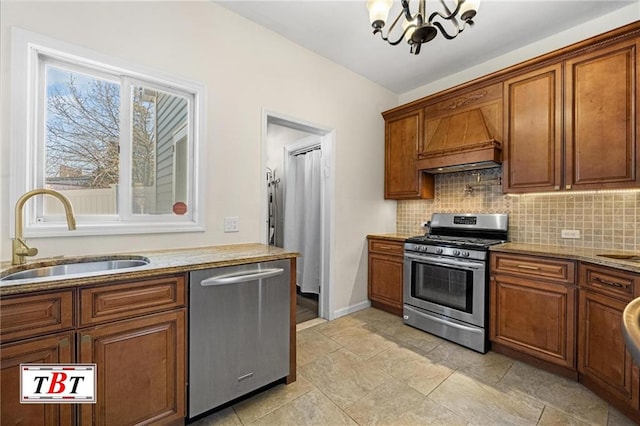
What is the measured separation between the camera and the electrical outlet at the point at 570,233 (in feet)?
8.07


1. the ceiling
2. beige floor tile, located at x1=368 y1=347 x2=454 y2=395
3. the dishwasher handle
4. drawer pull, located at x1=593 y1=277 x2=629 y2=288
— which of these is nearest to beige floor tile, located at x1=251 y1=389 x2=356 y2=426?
beige floor tile, located at x1=368 y1=347 x2=454 y2=395

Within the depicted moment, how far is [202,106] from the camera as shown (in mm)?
2176

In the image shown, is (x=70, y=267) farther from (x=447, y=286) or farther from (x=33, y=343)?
(x=447, y=286)

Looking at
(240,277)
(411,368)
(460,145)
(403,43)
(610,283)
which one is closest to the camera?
(240,277)

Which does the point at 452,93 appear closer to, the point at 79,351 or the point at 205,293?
the point at 205,293

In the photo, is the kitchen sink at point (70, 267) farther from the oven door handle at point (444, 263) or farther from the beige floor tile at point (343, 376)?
the oven door handle at point (444, 263)

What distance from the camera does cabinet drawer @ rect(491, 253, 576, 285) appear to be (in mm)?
2039

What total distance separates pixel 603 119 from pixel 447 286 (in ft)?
5.91

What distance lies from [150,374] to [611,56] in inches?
147

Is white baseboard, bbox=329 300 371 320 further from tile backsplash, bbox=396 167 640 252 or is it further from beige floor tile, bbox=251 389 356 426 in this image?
beige floor tile, bbox=251 389 356 426

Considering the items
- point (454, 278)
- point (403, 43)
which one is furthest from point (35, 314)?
point (403, 43)

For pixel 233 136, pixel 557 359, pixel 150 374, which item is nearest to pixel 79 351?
pixel 150 374

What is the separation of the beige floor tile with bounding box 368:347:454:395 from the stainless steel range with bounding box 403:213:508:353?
18.9 inches

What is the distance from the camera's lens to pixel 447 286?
2674 millimetres
